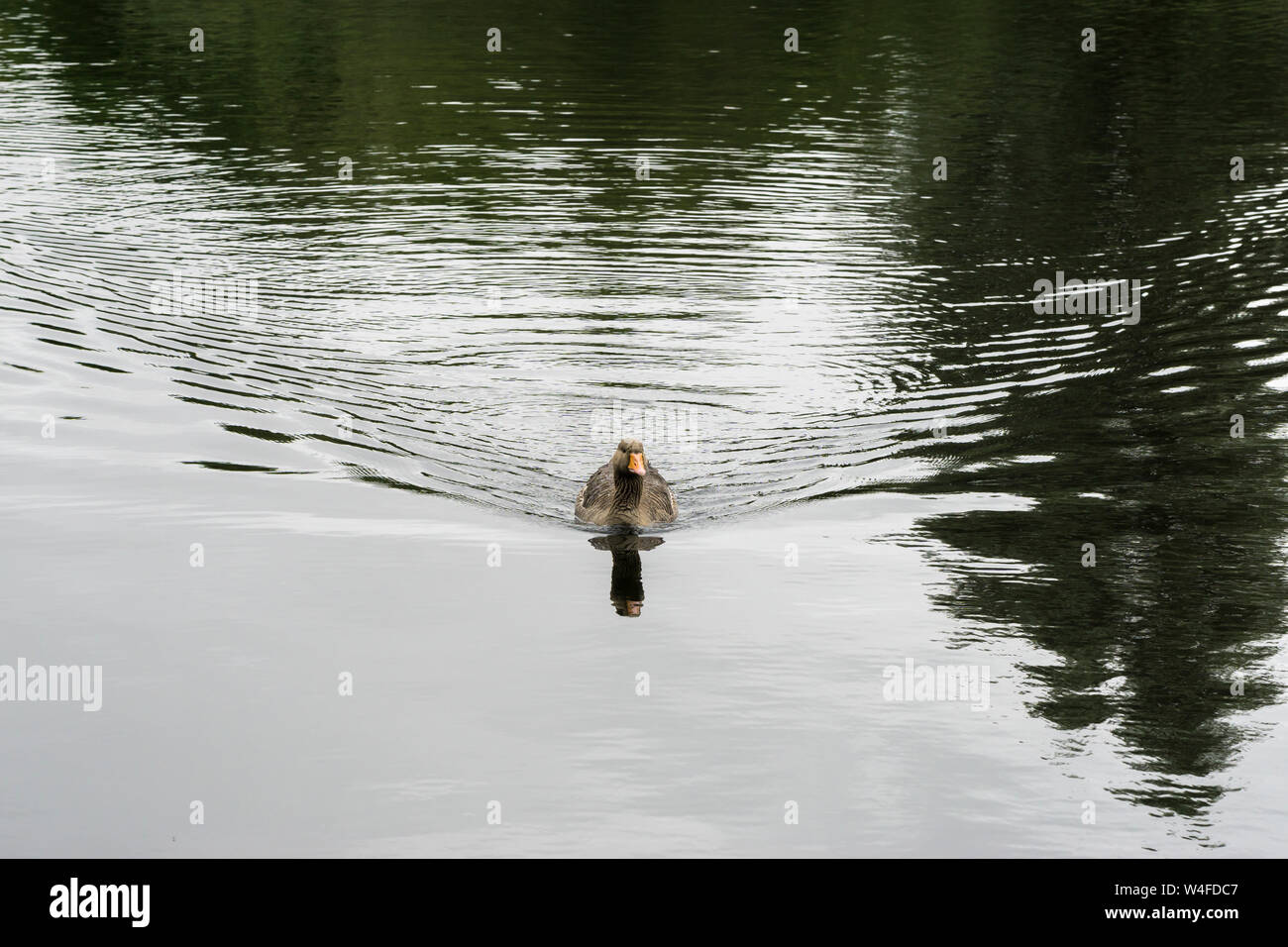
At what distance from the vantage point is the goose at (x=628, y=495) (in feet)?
57.4

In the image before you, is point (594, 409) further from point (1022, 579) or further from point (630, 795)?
point (630, 795)

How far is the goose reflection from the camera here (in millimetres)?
16031

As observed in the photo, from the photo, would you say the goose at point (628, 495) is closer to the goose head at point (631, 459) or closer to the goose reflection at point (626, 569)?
the goose head at point (631, 459)

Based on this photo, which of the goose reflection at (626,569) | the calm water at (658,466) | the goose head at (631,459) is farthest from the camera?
the goose head at (631,459)

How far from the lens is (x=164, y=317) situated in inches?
980

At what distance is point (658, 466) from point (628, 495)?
227 cm

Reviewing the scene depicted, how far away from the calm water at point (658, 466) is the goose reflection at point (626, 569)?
71 millimetres

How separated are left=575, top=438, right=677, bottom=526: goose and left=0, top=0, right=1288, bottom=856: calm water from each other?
351 millimetres

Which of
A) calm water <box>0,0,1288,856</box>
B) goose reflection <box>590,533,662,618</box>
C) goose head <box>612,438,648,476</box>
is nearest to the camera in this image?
calm water <box>0,0,1288,856</box>

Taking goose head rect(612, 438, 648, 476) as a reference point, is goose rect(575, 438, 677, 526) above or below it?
below

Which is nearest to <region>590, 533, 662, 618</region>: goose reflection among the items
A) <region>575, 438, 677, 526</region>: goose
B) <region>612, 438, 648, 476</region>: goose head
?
<region>575, 438, 677, 526</region>: goose

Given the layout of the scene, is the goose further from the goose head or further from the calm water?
the calm water

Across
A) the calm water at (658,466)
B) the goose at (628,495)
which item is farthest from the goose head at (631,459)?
the calm water at (658,466)

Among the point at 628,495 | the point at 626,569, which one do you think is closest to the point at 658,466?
the point at 628,495
